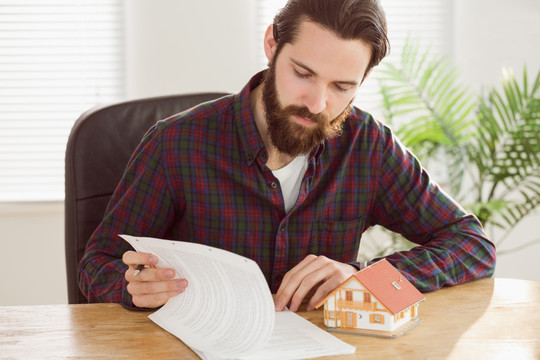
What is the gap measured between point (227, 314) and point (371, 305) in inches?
10.1

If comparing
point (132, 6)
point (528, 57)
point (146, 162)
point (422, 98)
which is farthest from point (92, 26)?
point (528, 57)

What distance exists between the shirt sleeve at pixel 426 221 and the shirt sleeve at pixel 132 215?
53 centimetres

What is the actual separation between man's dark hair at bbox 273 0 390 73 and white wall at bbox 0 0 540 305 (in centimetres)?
163

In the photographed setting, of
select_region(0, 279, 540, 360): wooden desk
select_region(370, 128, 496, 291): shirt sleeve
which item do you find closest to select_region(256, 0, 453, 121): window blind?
select_region(370, 128, 496, 291): shirt sleeve

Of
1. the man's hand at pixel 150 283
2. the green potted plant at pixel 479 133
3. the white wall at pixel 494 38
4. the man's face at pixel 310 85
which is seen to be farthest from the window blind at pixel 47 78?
the man's hand at pixel 150 283

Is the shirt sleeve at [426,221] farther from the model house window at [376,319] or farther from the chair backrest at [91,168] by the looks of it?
the chair backrest at [91,168]

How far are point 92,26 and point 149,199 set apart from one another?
6.02 ft

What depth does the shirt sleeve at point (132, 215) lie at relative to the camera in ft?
5.15

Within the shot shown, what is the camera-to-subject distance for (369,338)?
1.24 m

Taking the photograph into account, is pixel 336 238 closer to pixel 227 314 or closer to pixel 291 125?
pixel 291 125

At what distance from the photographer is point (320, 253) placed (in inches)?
70.1

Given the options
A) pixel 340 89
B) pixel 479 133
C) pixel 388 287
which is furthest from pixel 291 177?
pixel 479 133

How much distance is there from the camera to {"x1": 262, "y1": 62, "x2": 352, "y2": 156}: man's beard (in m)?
1.59

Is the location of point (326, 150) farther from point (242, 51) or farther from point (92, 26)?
point (92, 26)
